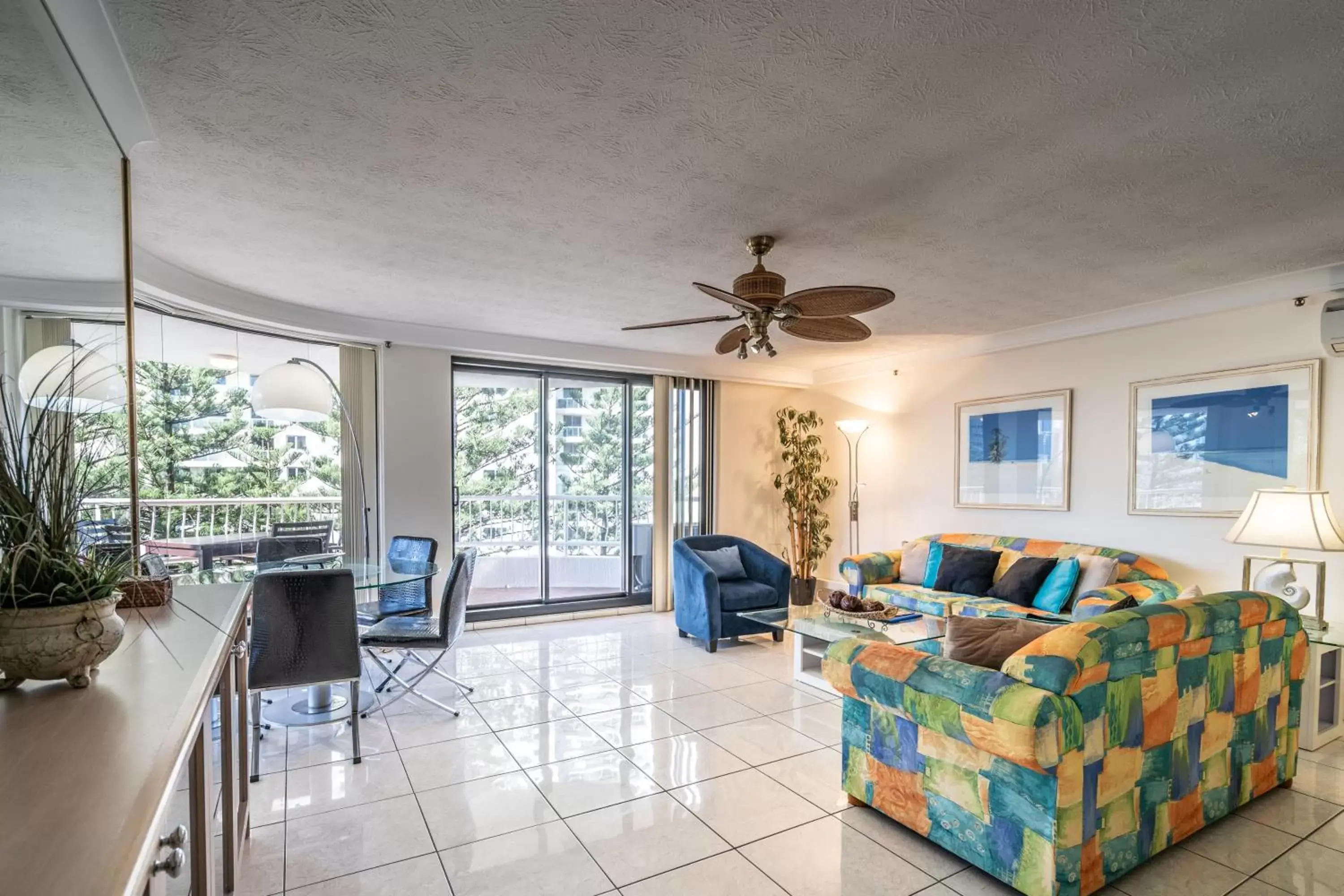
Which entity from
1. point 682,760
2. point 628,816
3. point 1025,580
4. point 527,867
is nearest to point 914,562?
point 1025,580

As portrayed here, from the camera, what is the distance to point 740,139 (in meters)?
2.43

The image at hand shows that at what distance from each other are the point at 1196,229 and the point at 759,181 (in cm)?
221

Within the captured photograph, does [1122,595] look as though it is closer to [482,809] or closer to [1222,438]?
[1222,438]

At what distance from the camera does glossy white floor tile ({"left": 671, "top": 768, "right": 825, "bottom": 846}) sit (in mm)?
2648

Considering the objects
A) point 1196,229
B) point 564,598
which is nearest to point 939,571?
point 1196,229

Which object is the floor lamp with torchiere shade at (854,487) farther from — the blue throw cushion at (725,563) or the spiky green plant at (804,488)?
the blue throw cushion at (725,563)

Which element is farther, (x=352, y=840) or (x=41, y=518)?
(x=352, y=840)

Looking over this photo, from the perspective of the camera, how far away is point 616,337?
600cm

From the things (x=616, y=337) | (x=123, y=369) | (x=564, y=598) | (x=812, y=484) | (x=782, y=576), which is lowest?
(x=564, y=598)

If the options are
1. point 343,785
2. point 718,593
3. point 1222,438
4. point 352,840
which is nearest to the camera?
point 352,840

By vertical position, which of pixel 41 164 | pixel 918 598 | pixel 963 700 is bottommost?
pixel 918 598

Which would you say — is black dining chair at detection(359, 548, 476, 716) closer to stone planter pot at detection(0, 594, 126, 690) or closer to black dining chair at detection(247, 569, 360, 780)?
black dining chair at detection(247, 569, 360, 780)

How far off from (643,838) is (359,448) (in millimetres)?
4036

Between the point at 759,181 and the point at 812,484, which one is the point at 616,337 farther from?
the point at 759,181
